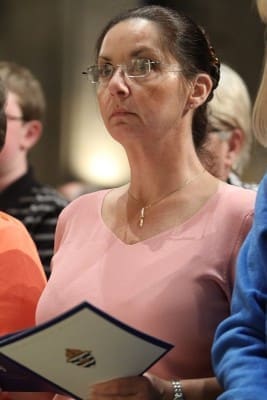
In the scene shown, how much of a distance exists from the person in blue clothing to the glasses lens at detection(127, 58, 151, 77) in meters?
0.28

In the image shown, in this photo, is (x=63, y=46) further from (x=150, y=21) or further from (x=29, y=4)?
(x=150, y=21)

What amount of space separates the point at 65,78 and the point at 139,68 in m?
4.59

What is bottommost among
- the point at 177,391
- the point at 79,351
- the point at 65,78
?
the point at 65,78

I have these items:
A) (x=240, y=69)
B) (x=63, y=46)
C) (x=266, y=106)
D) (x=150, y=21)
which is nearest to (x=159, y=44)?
(x=150, y=21)

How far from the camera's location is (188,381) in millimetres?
1517

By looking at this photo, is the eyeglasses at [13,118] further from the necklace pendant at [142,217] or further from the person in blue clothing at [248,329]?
the person in blue clothing at [248,329]

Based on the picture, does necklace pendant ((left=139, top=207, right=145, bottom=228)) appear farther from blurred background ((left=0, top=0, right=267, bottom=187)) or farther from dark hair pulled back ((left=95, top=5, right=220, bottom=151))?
blurred background ((left=0, top=0, right=267, bottom=187))

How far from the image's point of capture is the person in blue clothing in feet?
4.40

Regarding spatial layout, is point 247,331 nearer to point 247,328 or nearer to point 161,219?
point 247,328

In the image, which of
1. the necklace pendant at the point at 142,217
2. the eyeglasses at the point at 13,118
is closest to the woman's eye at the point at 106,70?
the necklace pendant at the point at 142,217

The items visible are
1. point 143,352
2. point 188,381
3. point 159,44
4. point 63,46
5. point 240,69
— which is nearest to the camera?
point 143,352

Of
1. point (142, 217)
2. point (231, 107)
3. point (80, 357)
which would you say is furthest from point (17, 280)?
point (231, 107)

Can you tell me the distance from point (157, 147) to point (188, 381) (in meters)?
0.47

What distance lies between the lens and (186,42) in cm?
173
